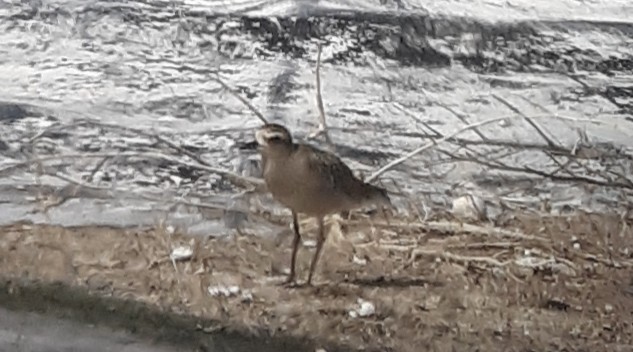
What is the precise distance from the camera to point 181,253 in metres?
1.49

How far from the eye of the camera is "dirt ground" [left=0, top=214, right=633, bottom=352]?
1.40 meters

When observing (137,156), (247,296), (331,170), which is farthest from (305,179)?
(137,156)

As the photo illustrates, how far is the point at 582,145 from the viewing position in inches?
61.4

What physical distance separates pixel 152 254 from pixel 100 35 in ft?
0.89

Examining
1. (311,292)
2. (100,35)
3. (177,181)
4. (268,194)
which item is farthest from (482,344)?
(100,35)

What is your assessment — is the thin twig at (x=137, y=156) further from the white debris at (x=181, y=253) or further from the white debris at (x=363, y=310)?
the white debris at (x=363, y=310)

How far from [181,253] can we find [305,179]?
182 mm

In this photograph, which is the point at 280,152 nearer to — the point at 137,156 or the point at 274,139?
the point at 274,139

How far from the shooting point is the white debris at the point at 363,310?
1.41 m

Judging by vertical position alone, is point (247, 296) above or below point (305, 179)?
below

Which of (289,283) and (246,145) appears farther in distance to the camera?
(246,145)

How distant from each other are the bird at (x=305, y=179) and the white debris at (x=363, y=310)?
0.06 metres

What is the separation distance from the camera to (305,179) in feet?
4.59

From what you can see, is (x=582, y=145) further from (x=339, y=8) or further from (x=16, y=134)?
(x=16, y=134)
